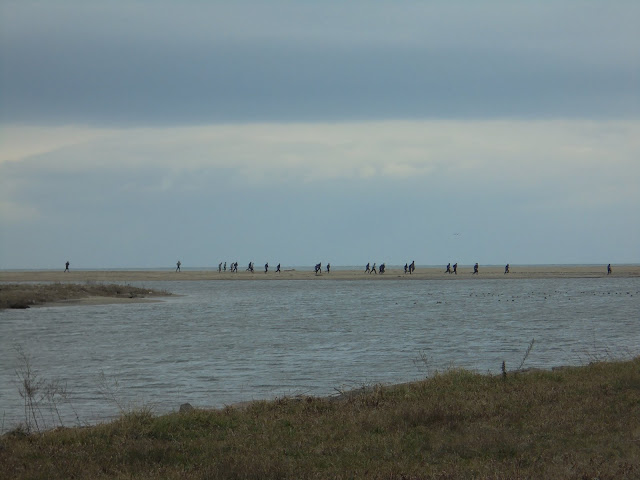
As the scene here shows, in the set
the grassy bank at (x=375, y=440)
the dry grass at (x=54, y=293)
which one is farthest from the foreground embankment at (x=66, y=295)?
the grassy bank at (x=375, y=440)

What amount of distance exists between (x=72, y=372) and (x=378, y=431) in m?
14.2

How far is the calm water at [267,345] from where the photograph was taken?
19797 millimetres

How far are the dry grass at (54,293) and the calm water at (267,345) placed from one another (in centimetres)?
268

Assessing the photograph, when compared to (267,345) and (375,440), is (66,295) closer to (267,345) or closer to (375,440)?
(267,345)

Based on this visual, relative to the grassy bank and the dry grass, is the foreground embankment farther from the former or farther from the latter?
the grassy bank

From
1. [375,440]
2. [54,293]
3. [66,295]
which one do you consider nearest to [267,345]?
[375,440]

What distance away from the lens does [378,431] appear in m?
Result: 12.1

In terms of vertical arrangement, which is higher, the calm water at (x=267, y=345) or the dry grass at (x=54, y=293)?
the dry grass at (x=54, y=293)

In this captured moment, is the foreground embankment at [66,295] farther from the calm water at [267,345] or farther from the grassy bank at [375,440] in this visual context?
the grassy bank at [375,440]

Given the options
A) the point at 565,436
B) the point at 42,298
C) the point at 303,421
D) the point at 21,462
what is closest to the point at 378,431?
the point at 303,421

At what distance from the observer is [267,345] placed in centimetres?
3108

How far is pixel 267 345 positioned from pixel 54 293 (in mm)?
32049

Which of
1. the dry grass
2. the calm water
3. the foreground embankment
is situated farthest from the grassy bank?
the dry grass

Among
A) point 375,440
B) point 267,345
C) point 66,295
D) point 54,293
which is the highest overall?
point 54,293
